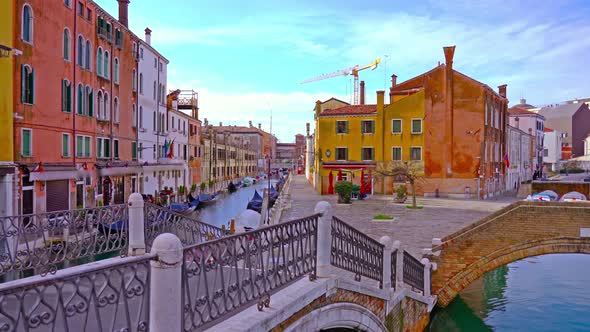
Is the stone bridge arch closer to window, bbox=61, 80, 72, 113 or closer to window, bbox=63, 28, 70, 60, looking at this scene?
window, bbox=61, 80, 72, 113

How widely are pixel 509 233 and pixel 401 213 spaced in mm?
10787

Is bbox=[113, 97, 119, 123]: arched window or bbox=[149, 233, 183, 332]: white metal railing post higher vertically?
bbox=[113, 97, 119, 123]: arched window

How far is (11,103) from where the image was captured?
1709cm

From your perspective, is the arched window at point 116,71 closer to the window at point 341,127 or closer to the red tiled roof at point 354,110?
the red tiled roof at point 354,110

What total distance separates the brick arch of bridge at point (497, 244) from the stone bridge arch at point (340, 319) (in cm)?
593

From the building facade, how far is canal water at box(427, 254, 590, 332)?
45.1 ft

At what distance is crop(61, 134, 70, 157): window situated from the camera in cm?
2128

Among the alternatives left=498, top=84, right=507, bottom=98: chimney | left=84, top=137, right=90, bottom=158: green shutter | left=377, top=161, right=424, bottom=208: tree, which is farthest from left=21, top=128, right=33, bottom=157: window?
left=498, top=84, right=507, bottom=98: chimney

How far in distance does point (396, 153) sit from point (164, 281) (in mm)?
34264

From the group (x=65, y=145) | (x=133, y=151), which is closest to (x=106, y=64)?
(x=65, y=145)

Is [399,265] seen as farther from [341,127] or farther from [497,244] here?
[341,127]

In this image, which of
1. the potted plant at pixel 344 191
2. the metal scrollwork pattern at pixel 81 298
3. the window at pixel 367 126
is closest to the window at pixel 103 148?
the potted plant at pixel 344 191

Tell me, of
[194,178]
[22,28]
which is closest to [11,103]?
[22,28]

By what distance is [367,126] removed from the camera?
3747cm
